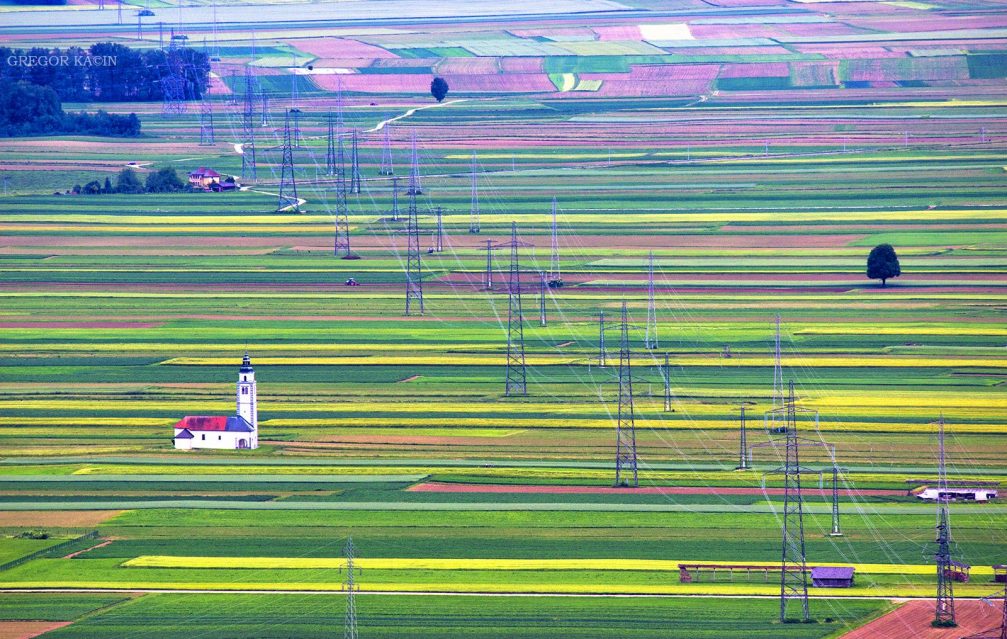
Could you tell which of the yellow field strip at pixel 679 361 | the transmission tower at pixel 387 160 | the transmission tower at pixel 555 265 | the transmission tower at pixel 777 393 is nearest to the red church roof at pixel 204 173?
the transmission tower at pixel 387 160

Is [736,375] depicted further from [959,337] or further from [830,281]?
[830,281]

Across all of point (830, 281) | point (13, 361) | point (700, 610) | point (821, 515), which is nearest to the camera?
point (700, 610)

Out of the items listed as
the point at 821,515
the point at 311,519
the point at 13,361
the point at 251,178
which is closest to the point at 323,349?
the point at 13,361

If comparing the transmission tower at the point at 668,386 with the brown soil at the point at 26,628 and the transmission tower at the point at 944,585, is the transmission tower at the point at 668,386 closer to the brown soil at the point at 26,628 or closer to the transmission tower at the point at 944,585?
the transmission tower at the point at 944,585

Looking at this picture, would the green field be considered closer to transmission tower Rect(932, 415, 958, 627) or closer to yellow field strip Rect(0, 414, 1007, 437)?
yellow field strip Rect(0, 414, 1007, 437)

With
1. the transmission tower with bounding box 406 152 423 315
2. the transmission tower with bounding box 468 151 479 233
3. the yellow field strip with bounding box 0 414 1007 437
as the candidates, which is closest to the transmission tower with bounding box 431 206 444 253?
the transmission tower with bounding box 406 152 423 315

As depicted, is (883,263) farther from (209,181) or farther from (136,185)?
(136,185)
